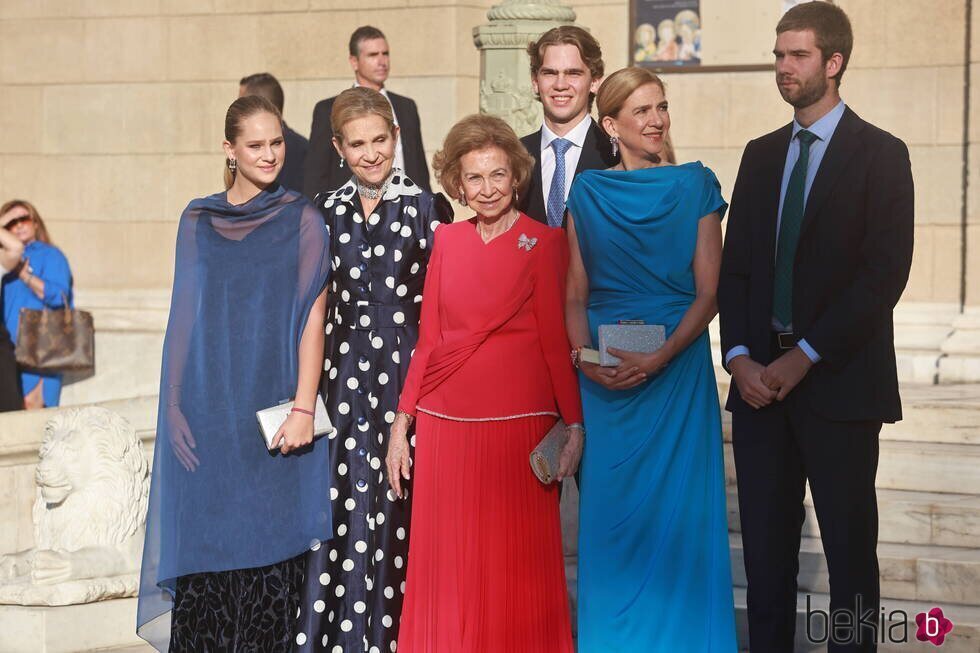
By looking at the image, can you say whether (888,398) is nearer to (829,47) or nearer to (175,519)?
(829,47)

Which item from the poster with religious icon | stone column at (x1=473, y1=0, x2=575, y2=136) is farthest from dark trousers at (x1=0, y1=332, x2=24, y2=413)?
the poster with religious icon

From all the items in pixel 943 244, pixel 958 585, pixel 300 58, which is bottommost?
pixel 958 585

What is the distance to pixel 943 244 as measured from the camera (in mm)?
10219

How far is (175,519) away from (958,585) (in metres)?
3.27

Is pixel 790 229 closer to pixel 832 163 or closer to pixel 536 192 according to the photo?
pixel 832 163

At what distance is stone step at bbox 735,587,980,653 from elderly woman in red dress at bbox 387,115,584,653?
125 cm

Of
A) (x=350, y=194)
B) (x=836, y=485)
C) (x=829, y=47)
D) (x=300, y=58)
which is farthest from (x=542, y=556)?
(x=300, y=58)

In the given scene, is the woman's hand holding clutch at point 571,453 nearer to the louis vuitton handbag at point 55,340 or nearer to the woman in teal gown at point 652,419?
the woman in teal gown at point 652,419

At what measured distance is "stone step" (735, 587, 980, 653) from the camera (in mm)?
6336

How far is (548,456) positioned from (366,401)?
0.76m

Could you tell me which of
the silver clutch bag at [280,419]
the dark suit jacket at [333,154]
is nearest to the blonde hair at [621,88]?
the silver clutch bag at [280,419]

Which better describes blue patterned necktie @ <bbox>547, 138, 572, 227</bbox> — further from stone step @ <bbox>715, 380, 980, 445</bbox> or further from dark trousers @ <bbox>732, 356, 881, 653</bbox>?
stone step @ <bbox>715, 380, 980, 445</bbox>

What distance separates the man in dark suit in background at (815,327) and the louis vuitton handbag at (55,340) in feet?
21.9

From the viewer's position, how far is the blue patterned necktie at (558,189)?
6.20 meters
